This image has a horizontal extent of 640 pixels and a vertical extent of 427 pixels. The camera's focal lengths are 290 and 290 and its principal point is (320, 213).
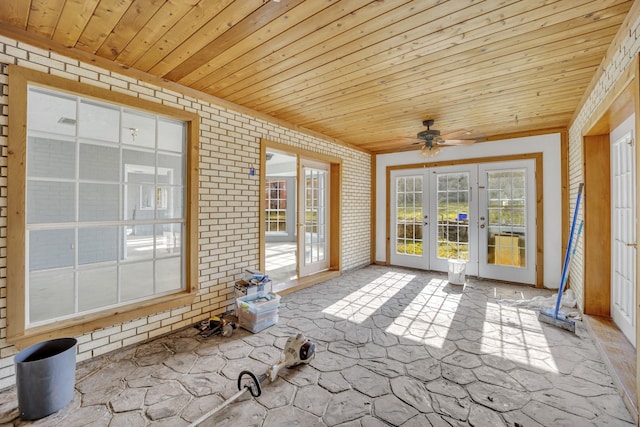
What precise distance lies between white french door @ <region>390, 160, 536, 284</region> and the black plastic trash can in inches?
215

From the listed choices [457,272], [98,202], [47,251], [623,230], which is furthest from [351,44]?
[47,251]

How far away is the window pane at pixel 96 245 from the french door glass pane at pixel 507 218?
7479mm

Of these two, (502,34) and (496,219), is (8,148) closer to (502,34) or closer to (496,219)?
(502,34)

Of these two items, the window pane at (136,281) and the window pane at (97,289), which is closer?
the window pane at (97,289)

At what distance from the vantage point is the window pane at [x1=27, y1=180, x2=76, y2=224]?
5695 millimetres

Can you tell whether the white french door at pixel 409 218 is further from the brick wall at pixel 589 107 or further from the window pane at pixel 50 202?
the window pane at pixel 50 202

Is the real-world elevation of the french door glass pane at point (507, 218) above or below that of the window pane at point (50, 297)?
above

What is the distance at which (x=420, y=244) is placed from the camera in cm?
598

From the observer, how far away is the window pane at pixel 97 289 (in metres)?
3.85

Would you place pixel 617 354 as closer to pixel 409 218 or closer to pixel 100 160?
pixel 409 218

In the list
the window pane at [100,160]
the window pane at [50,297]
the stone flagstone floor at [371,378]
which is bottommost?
the stone flagstone floor at [371,378]

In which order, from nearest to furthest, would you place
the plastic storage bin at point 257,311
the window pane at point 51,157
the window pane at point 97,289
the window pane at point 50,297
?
the plastic storage bin at point 257,311 → the window pane at point 50,297 → the window pane at point 97,289 → the window pane at point 51,157

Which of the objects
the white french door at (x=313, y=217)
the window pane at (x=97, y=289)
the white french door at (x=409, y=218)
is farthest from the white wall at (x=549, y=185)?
the window pane at (x=97, y=289)

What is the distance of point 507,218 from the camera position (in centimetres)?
503
